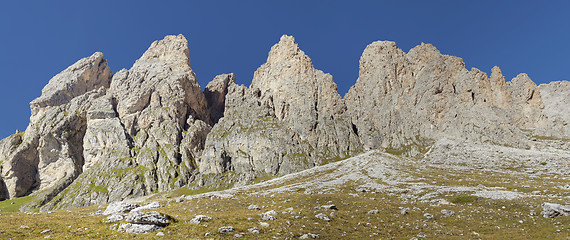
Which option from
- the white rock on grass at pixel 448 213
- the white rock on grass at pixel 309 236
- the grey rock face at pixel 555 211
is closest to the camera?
the white rock on grass at pixel 309 236

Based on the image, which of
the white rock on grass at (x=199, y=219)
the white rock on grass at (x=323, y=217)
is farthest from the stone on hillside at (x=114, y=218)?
the white rock on grass at (x=323, y=217)

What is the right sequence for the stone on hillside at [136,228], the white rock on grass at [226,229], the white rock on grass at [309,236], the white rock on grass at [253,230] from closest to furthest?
the stone on hillside at [136,228] < the white rock on grass at [309,236] < the white rock on grass at [226,229] < the white rock on grass at [253,230]

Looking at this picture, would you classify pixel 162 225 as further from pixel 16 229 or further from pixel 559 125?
pixel 559 125

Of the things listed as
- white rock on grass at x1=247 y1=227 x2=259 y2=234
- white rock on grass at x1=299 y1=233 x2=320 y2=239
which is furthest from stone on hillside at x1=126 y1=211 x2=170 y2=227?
white rock on grass at x1=299 y1=233 x2=320 y2=239

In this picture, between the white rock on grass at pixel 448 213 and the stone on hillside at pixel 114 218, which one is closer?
the stone on hillside at pixel 114 218

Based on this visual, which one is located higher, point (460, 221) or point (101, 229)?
point (101, 229)

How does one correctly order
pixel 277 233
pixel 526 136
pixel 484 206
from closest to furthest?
1. pixel 277 233
2. pixel 484 206
3. pixel 526 136

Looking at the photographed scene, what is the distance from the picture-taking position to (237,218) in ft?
104

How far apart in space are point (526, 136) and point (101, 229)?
241 m

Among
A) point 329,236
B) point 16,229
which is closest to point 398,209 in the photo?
point 329,236

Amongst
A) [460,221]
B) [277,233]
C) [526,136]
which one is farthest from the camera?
[526,136]

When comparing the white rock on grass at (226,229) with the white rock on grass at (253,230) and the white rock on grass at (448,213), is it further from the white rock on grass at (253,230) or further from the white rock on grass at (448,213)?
the white rock on grass at (448,213)

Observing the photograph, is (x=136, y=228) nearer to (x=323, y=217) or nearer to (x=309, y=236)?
(x=309, y=236)

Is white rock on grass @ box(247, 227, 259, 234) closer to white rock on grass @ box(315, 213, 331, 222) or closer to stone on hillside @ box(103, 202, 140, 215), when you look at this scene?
white rock on grass @ box(315, 213, 331, 222)
